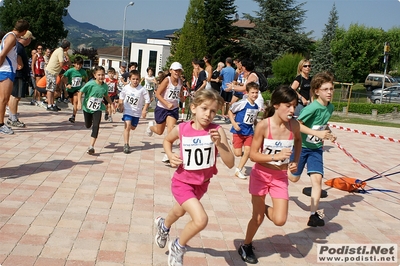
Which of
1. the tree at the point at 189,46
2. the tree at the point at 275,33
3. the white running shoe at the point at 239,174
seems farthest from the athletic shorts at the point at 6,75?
the tree at the point at 275,33

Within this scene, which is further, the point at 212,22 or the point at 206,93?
the point at 212,22

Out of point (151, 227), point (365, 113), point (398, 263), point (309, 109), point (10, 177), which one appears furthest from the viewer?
point (365, 113)

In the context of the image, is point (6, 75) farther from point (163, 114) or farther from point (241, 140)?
point (241, 140)

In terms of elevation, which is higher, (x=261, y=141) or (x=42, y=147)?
(x=261, y=141)

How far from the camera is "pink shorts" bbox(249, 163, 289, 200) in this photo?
4.45 meters

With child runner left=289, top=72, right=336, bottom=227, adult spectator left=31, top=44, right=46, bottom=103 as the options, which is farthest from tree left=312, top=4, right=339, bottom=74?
child runner left=289, top=72, right=336, bottom=227

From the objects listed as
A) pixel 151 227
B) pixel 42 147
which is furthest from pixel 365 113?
pixel 151 227

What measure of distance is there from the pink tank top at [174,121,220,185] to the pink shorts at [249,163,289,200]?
1.91ft

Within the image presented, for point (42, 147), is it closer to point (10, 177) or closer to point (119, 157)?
point (119, 157)

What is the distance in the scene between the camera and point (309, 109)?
5855 millimetres

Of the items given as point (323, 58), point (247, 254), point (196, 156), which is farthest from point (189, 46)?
point (196, 156)

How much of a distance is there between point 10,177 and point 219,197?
3109mm

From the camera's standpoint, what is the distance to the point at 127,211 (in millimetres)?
5641

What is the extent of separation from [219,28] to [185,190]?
5085 centimetres
